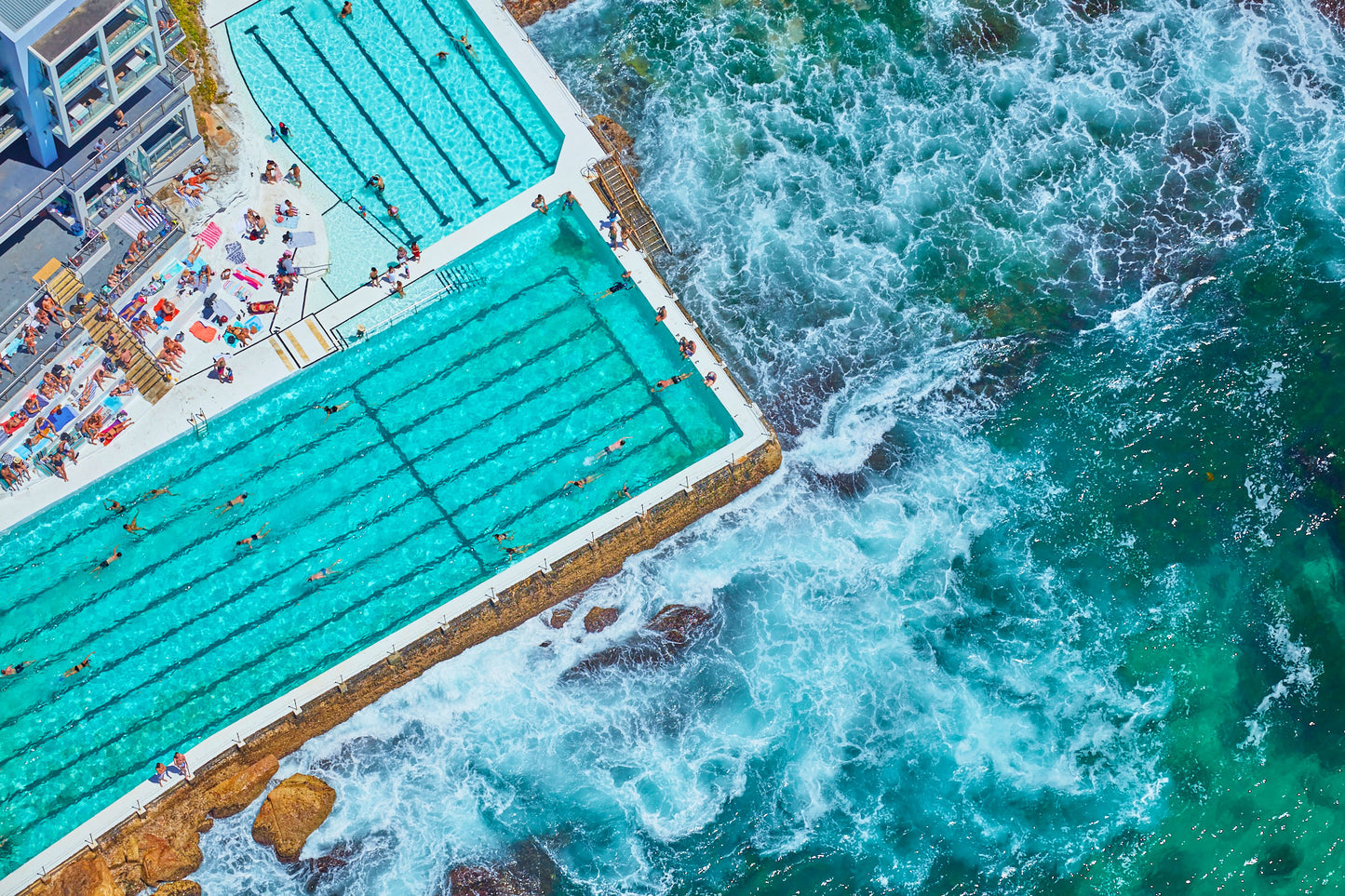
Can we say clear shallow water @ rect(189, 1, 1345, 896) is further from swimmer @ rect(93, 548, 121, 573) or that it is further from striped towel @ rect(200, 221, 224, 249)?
striped towel @ rect(200, 221, 224, 249)

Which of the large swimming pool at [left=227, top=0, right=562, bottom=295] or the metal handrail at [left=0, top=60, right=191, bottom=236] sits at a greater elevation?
the metal handrail at [left=0, top=60, right=191, bottom=236]

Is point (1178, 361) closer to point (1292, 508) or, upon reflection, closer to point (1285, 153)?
point (1292, 508)

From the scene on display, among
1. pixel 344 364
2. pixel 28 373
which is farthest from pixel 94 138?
pixel 344 364

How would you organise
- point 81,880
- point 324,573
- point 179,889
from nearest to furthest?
point 81,880
point 179,889
point 324,573

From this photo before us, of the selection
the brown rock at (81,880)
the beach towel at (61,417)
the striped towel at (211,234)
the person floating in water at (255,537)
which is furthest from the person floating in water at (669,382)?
the brown rock at (81,880)

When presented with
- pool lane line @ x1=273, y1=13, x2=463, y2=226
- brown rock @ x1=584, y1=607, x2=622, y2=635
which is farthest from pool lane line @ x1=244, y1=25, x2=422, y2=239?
brown rock @ x1=584, y1=607, x2=622, y2=635

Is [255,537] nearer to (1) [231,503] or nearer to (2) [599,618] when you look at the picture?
(1) [231,503]

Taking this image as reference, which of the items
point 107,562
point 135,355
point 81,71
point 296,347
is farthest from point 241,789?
point 81,71
